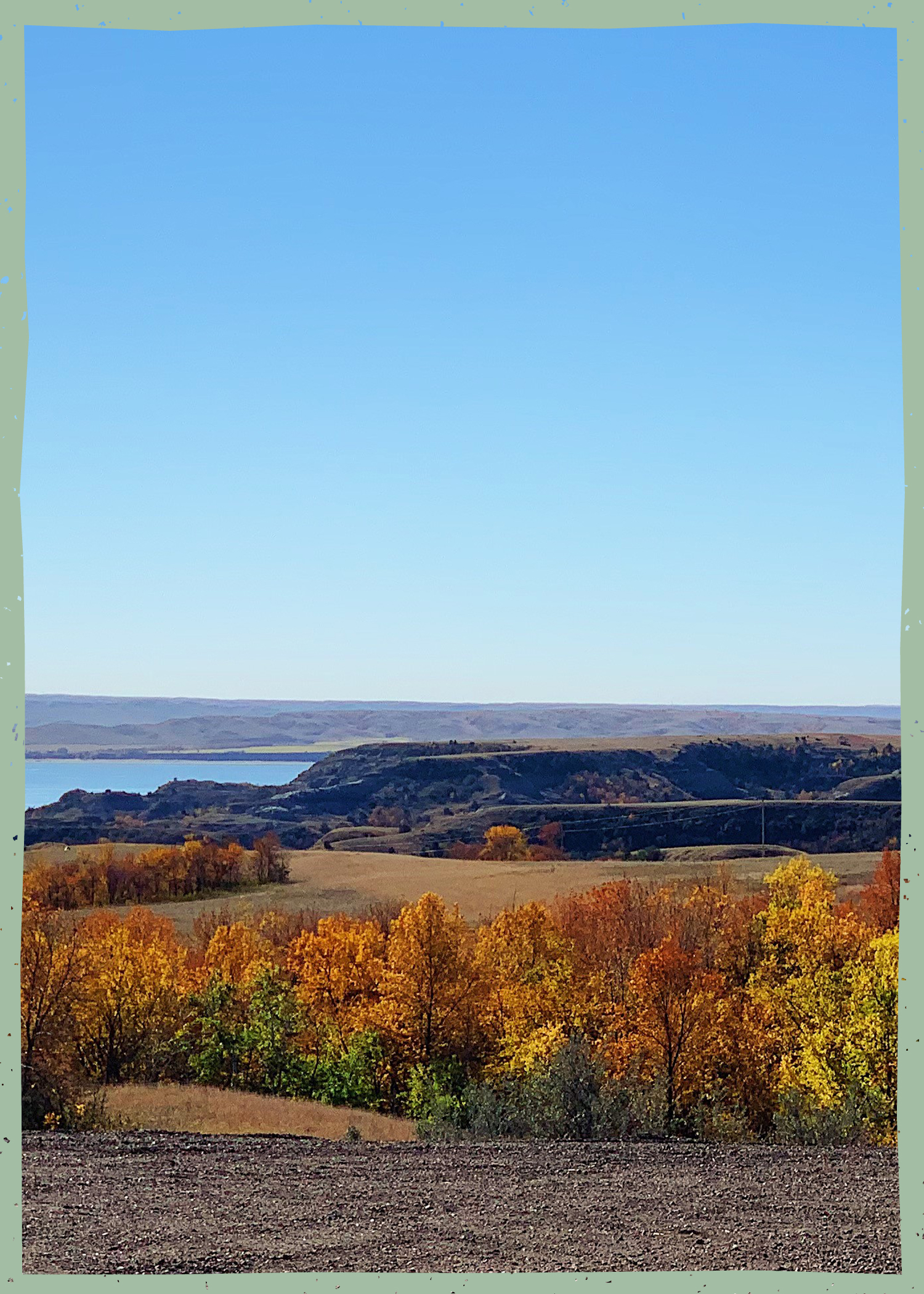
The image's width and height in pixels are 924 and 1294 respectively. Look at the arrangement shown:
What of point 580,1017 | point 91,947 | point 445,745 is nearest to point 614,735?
point 445,745

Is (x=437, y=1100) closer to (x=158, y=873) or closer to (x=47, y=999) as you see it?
(x=47, y=999)

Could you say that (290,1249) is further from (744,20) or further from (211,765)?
(211,765)

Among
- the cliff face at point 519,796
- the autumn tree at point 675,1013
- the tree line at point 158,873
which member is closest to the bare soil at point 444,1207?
the autumn tree at point 675,1013

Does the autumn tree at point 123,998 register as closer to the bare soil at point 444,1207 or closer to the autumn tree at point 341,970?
the autumn tree at point 341,970

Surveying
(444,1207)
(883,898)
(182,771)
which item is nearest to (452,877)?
(182,771)

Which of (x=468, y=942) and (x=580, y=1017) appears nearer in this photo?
(x=580, y=1017)

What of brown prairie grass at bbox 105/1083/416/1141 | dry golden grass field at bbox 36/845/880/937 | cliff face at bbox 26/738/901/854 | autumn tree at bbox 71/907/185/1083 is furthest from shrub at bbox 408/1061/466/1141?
cliff face at bbox 26/738/901/854
